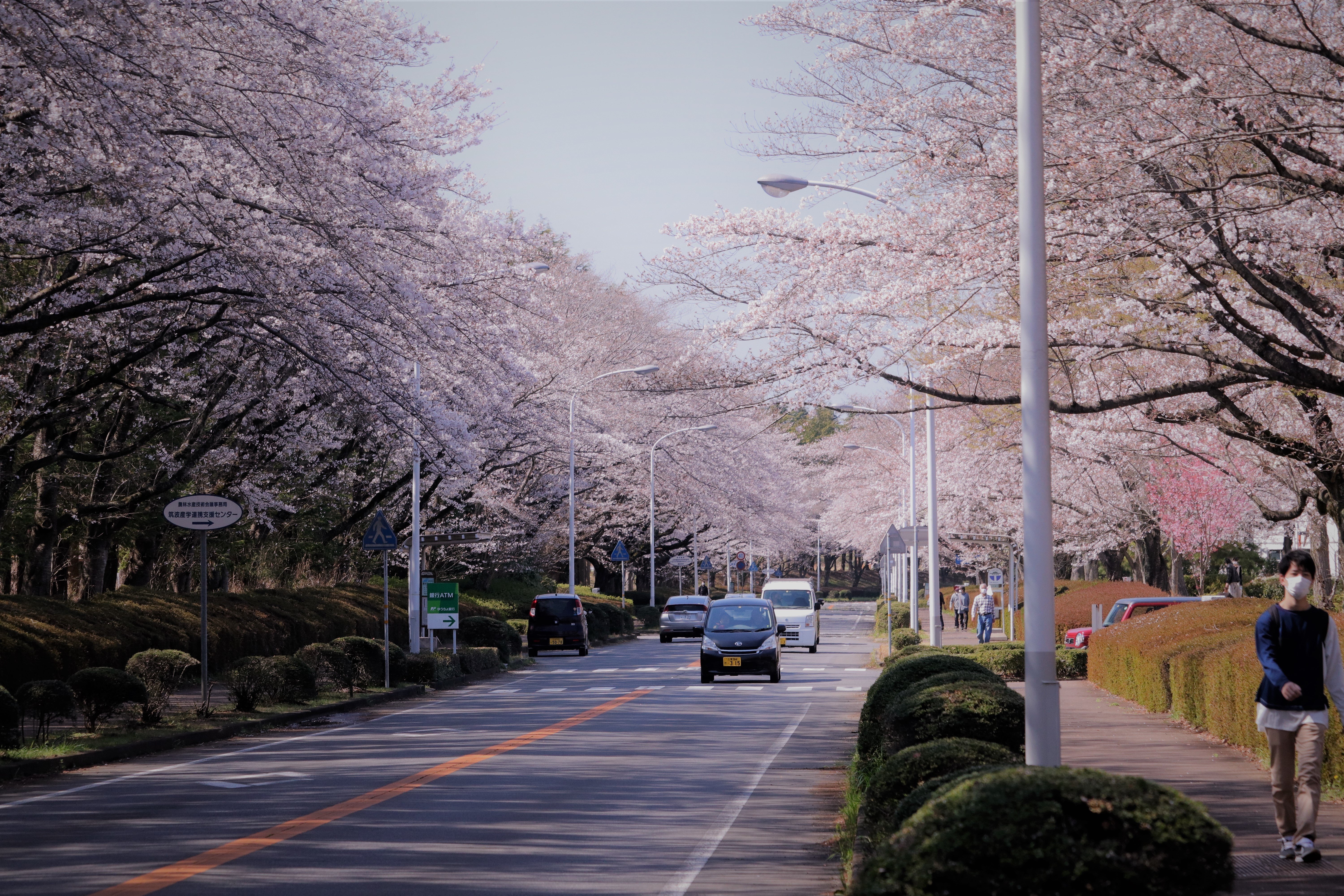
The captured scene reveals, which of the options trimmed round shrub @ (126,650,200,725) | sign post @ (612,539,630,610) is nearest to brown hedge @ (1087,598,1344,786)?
trimmed round shrub @ (126,650,200,725)

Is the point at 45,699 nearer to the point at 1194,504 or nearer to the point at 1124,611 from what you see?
the point at 1124,611

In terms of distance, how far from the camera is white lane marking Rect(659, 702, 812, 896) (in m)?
8.67

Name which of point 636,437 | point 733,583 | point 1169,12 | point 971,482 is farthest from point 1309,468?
point 733,583

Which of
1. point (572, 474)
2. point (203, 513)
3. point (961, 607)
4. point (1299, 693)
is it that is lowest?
point (961, 607)

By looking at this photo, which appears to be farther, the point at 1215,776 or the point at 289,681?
the point at 289,681

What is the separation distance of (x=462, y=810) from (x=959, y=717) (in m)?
4.26

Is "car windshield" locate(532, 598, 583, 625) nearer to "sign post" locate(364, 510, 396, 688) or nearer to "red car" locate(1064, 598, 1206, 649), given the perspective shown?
"sign post" locate(364, 510, 396, 688)

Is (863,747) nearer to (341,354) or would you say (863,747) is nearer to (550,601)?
(341,354)

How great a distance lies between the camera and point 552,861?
9.46 meters

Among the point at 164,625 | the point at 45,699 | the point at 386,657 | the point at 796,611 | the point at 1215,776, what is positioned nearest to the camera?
the point at 1215,776

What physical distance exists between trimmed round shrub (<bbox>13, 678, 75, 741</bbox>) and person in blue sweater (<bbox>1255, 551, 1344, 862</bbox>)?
13.1 m

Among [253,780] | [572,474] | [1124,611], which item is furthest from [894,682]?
[572,474]

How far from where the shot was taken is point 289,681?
21.7m

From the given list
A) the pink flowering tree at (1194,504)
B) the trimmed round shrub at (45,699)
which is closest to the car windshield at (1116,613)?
the pink flowering tree at (1194,504)
